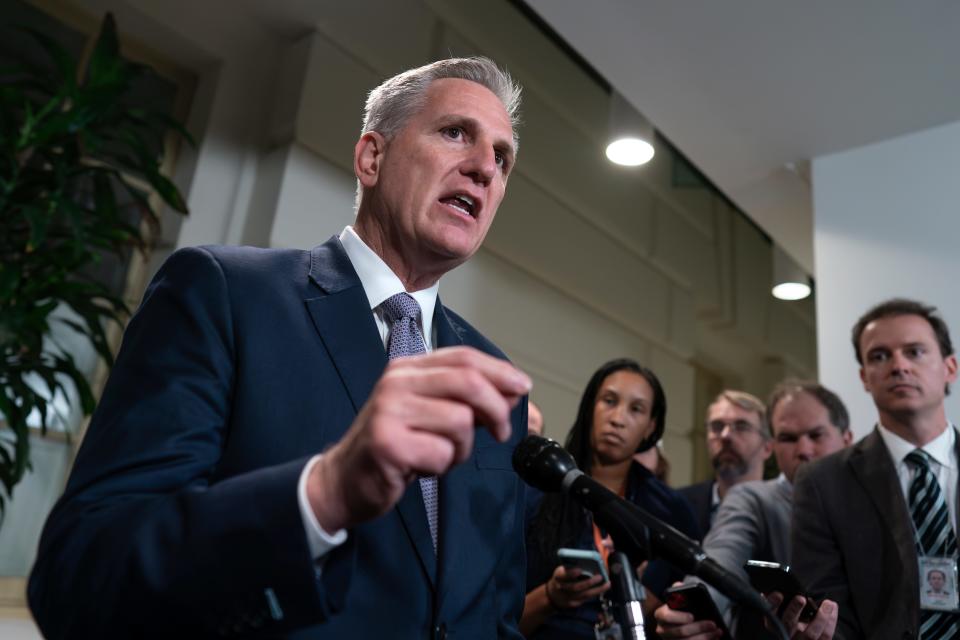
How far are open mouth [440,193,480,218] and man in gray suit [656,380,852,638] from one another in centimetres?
83

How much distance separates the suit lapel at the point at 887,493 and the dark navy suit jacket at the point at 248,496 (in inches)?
52.7

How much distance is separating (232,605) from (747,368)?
748 cm

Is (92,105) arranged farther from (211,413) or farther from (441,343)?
(211,413)

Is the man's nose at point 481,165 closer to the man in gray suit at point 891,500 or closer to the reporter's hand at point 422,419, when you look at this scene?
the reporter's hand at point 422,419

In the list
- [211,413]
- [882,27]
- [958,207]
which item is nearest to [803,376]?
[958,207]

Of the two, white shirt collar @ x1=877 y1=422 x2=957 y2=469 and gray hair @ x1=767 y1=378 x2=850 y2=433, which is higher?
gray hair @ x1=767 y1=378 x2=850 y2=433

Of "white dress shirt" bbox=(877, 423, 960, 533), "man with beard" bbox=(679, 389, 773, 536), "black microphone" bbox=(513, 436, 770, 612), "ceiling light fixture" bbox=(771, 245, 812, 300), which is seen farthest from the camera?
"ceiling light fixture" bbox=(771, 245, 812, 300)

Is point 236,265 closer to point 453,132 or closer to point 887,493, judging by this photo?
point 453,132

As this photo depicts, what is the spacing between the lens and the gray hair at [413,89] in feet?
3.86

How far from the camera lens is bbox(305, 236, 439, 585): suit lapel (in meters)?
0.86

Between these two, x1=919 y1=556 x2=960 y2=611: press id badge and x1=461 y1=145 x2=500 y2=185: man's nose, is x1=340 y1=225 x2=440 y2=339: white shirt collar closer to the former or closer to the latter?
x1=461 y1=145 x2=500 y2=185: man's nose

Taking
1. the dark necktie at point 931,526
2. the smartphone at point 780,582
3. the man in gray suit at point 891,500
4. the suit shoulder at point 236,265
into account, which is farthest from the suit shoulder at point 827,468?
the suit shoulder at point 236,265

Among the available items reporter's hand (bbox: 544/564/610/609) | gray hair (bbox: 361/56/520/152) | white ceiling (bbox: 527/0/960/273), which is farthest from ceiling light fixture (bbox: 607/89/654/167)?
gray hair (bbox: 361/56/520/152)

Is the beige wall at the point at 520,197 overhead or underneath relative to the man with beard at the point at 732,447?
overhead
